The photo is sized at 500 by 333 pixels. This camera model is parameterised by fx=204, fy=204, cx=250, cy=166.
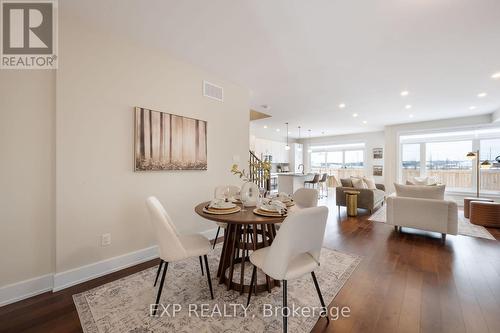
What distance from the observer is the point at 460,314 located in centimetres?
164

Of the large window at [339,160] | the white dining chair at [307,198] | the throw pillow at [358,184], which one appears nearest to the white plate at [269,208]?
the white dining chair at [307,198]

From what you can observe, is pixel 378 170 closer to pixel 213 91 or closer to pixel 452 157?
pixel 452 157

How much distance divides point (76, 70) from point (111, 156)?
91 centimetres

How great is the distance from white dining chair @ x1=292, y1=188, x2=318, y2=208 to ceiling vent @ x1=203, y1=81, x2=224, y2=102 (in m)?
2.03

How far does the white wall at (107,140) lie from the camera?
2.01 m

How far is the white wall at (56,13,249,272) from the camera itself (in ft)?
6.60

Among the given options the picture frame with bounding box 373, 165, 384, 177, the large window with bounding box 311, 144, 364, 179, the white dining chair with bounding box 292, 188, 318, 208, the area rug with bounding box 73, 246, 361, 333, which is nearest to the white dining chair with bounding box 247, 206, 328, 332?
the area rug with bounding box 73, 246, 361, 333

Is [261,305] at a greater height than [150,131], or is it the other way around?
[150,131]

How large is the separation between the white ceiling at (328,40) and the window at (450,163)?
296 centimetres

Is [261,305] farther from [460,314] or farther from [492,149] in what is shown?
[492,149]

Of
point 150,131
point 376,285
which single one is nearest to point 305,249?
point 376,285

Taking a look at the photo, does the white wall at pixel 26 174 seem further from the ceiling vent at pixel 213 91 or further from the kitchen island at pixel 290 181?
the kitchen island at pixel 290 181

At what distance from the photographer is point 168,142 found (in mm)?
2711

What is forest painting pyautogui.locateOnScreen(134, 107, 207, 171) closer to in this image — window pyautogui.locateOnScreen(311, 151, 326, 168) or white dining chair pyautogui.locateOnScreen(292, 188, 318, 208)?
white dining chair pyautogui.locateOnScreen(292, 188, 318, 208)
